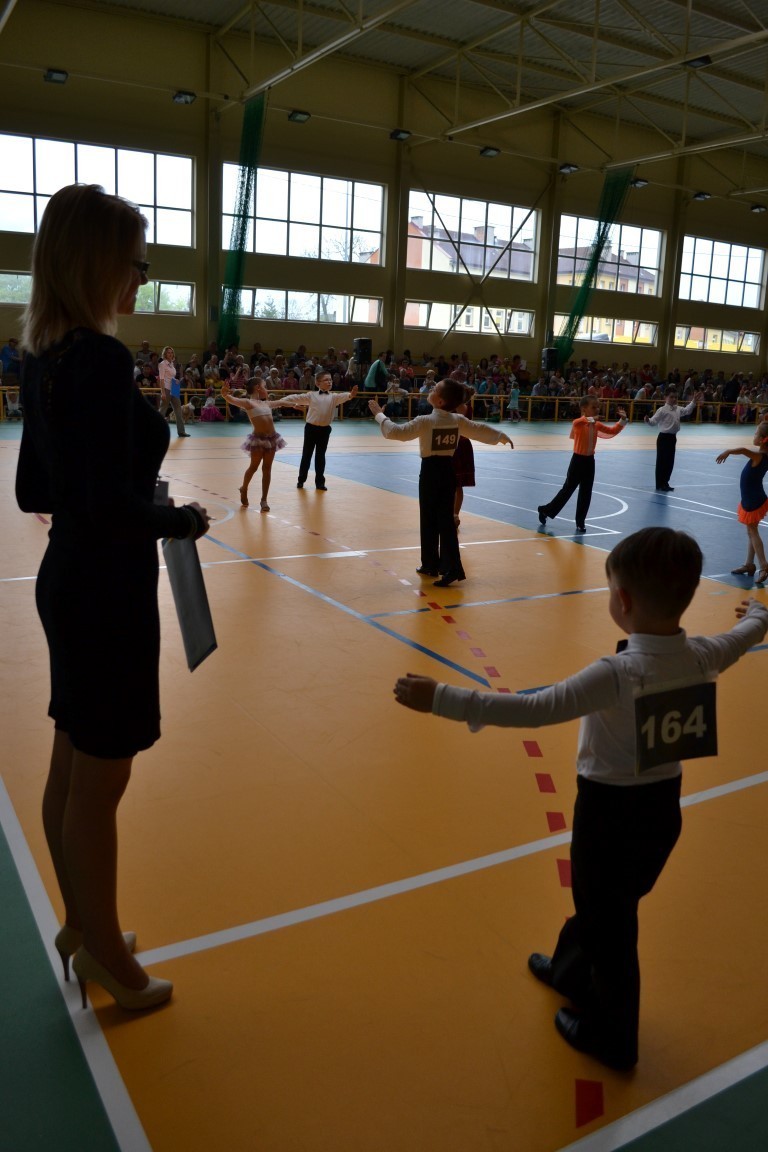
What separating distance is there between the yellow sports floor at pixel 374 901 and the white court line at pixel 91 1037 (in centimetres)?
1

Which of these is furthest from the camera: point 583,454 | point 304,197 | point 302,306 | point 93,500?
point 302,306

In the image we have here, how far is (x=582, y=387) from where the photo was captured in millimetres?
31438

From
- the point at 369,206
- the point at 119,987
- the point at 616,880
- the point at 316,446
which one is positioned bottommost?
the point at 119,987

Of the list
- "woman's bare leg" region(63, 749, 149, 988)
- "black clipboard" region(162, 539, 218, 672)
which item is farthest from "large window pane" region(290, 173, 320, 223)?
"woman's bare leg" region(63, 749, 149, 988)

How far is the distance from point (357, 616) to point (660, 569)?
15.6 feet

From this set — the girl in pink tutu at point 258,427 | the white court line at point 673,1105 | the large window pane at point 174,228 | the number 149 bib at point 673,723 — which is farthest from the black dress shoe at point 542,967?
the large window pane at point 174,228

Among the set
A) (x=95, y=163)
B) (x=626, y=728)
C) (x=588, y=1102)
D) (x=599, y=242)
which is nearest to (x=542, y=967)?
(x=588, y=1102)

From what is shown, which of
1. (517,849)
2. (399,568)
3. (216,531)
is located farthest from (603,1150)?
(216,531)

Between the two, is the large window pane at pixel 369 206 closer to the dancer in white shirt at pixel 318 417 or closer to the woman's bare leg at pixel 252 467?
the dancer in white shirt at pixel 318 417

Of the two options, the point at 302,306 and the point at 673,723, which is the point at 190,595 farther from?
the point at 302,306

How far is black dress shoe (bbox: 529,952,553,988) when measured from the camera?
282cm

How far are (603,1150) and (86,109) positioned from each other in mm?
27040

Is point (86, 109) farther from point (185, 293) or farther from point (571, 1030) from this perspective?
point (571, 1030)

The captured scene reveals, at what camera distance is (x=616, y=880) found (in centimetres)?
242
